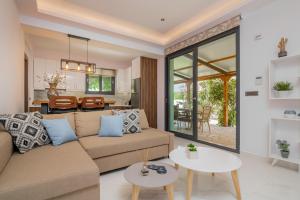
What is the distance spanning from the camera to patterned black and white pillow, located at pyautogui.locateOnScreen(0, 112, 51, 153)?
1659 mm

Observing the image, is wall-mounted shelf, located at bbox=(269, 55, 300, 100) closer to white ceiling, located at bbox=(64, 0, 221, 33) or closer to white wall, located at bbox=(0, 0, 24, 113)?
white ceiling, located at bbox=(64, 0, 221, 33)

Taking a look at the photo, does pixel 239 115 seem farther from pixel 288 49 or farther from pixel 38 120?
pixel 38 120

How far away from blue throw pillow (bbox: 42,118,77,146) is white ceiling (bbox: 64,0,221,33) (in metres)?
2.17

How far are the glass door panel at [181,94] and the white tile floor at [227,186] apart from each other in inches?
76.3

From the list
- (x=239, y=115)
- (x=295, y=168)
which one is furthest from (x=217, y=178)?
(x=239, y=115)

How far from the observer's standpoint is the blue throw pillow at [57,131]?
1951 millimetres

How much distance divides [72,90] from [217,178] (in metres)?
4.85

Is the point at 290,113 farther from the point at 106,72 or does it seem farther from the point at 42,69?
the point at 42,69

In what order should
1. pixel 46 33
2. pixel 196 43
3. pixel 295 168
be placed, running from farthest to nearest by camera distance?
pixel 196 43
pixel 46 33
pixel 295 168

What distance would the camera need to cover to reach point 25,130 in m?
1.73

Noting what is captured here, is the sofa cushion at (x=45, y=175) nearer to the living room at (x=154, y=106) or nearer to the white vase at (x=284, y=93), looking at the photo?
the living room at (x=154, y=106)

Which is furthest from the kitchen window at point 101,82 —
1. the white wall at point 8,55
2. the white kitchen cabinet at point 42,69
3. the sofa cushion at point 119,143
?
the sofa cushion at point 119,143

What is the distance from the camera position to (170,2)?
2.80 meters

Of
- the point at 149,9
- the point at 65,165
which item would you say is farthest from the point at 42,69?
the point at 65,165
